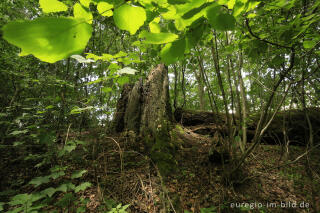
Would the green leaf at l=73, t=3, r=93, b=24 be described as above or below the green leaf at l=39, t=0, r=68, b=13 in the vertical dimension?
below

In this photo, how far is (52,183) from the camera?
2.51 meters

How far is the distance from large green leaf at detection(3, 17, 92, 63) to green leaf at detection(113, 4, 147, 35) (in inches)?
4.3

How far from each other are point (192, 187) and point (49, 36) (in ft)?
9.68

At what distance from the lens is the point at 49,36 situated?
359 millimetres

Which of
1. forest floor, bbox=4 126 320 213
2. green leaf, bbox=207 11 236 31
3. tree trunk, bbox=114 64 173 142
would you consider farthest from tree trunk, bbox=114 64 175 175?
green leaf, bbox=207 11 236 31

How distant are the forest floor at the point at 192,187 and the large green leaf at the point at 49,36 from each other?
1.60 meters

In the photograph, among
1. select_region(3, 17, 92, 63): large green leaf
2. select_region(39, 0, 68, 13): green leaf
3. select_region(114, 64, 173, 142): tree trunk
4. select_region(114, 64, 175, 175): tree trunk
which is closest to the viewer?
select_region(3, 17, 92, 63): large green leaf

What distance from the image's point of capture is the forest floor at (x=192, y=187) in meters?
2.16

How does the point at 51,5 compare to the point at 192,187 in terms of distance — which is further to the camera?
the point at 192,187

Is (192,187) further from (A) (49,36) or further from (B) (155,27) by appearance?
(A) (49,36)

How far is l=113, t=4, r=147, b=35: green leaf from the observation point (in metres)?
0.46

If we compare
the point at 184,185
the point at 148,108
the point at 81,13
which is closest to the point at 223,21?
the point at 81,13

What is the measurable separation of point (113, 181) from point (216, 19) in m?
2.64

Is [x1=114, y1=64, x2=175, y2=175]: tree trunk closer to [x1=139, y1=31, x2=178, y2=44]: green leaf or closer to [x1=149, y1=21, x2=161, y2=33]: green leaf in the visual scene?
[x1=149, y1=21, x2=161, y2=33]: green leaf
